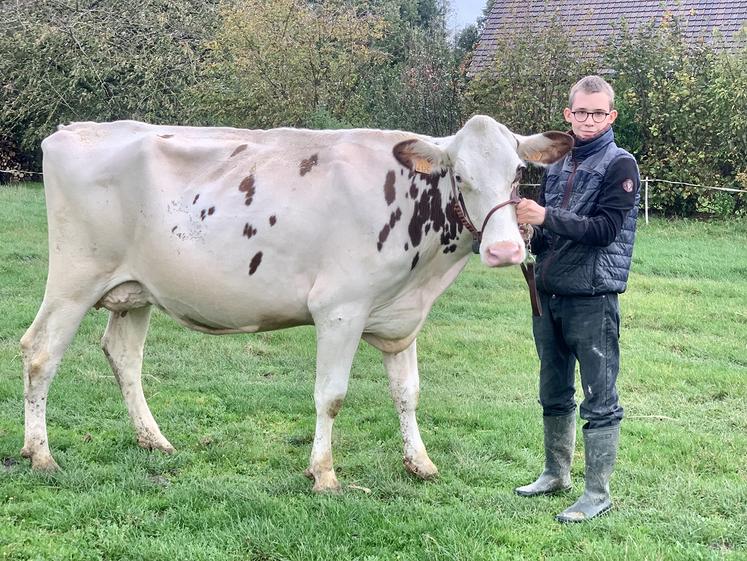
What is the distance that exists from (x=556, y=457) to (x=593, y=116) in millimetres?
2087

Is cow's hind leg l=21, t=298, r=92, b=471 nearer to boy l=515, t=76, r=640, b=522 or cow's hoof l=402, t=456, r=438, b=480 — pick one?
cow's hoof l=402, t=456, r=438, b=480

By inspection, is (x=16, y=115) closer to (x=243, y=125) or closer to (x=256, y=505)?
(x=243, y=125)

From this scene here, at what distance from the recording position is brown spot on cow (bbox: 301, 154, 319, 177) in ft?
17.0

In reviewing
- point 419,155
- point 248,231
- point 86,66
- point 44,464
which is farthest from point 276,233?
point 86,66

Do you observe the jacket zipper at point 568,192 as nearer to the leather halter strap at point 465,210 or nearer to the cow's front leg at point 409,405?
the leather halter strap at point 465,210

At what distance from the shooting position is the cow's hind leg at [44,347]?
5441mm

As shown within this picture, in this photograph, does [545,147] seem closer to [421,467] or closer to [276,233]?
[276,233]

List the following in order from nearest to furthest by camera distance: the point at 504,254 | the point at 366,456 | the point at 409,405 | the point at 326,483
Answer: the point at 504,254 → the point at 326,483 → the point at 409,405 → the point at 366,456

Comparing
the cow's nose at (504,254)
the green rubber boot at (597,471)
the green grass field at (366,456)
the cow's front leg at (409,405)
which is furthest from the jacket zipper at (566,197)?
the green grass field at (366,456)

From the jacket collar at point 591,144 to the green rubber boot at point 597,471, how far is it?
62.2 inches

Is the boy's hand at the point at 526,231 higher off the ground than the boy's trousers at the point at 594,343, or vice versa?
the boy's hand at the point at 526,231

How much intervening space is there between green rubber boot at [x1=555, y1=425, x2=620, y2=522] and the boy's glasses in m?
1.76

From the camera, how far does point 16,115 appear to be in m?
24.1

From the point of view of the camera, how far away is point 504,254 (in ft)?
13.8
